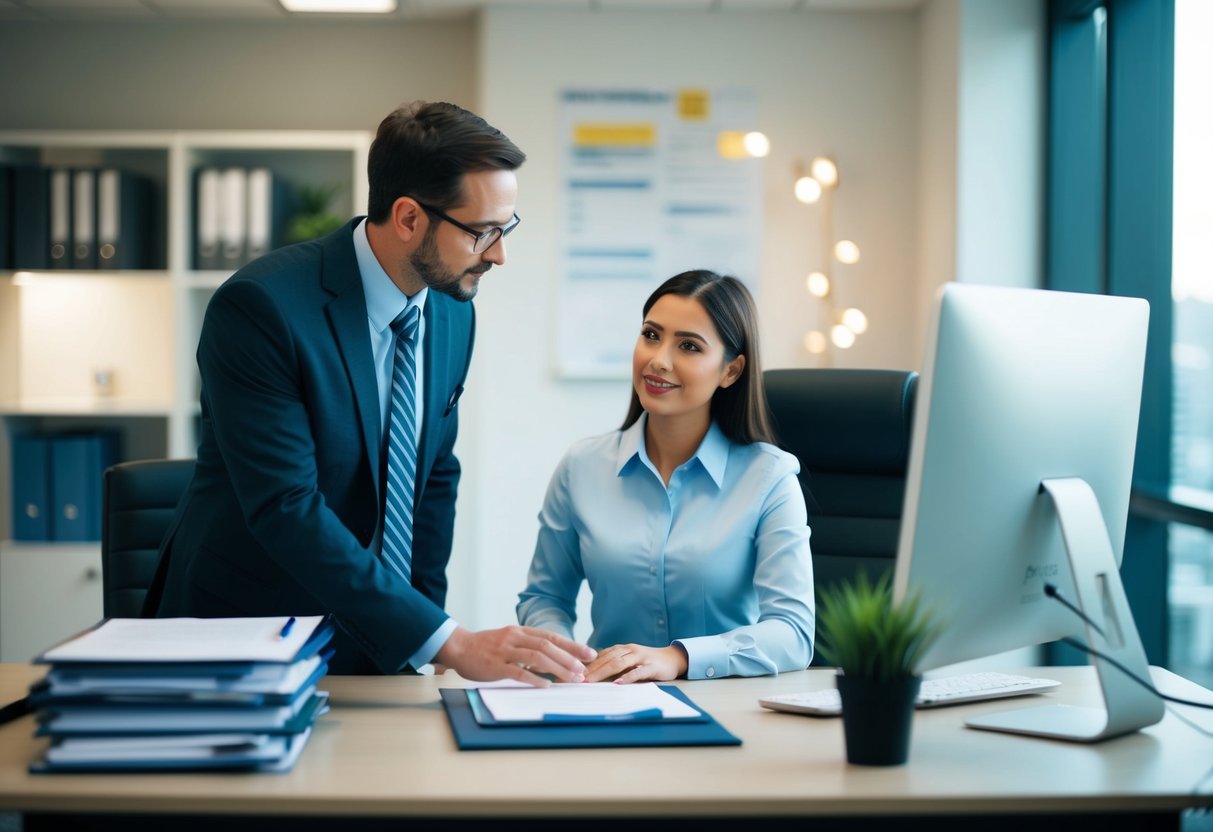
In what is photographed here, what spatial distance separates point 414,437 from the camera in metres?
1.80

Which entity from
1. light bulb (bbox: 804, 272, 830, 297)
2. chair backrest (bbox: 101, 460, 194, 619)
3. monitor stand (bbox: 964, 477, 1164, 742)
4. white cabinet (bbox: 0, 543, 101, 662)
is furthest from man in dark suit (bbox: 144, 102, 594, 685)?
light bulb (bbox: 804, 272, 830, 297)

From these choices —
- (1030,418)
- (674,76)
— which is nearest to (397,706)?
(1030,418)

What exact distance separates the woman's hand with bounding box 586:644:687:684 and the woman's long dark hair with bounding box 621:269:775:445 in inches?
20.6

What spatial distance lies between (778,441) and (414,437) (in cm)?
75

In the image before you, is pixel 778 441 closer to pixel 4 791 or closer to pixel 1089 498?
pixel 1089 498

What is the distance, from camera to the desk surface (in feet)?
3.55

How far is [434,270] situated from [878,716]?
0.98 metres

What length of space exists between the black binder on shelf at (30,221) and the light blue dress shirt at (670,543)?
2.51 metres

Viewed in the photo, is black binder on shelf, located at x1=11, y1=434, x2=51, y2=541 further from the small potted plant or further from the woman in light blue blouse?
the small potted plant

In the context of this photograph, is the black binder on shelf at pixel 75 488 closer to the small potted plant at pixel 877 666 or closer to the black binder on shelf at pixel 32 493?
the black binder on shelf at pixel 32 493

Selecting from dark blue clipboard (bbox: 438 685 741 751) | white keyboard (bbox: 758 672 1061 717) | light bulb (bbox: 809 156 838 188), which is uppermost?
light bulb (bbox: 809 156 838 188)

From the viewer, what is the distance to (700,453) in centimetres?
196

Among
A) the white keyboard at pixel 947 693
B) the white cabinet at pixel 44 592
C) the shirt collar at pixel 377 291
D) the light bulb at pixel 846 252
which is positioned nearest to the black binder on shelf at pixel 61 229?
the white cabinet at pixel 44 592

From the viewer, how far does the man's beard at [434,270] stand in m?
1.76
